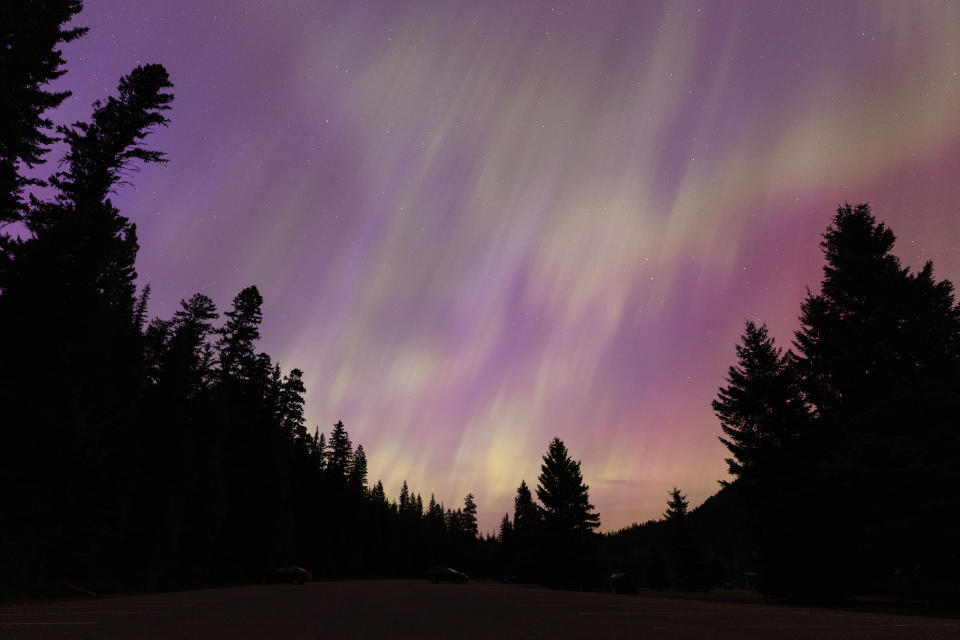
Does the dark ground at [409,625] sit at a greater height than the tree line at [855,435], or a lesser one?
lesser

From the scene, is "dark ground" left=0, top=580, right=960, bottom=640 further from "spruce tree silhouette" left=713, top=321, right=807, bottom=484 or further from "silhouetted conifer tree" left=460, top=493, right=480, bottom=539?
"silhouetted conifer tree" left=460, top=493, right=480, bottom=539

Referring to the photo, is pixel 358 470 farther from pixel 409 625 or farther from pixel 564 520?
pixel 409 625

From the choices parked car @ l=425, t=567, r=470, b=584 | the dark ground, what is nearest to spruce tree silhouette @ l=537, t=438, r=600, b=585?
parked car @ l=425, t=567, r=470, b=584

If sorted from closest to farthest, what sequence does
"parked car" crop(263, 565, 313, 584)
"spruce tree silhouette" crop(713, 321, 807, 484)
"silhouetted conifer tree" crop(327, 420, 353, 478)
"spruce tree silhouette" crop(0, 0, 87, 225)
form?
"spruce tree silhouette" crop(0, 0, 87, 225) < "spruce tree silhouette" crop(713, 321, 807, 484) < "parked car" crop(263, 565, 313, 584) < "silhouetted conifer tree" crop(327, 420, 353, 478)

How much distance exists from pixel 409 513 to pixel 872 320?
13855 centimetres

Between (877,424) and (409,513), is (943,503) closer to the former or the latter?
(877,424)

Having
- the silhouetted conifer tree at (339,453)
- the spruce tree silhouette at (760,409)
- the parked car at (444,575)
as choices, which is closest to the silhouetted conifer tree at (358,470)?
the silhouetted conifer tree at (339,453)

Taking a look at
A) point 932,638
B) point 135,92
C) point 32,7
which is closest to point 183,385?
point 135,92

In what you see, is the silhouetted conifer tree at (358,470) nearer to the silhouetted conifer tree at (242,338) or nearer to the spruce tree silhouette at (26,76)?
the silhouetted conifer tree at (242,338)

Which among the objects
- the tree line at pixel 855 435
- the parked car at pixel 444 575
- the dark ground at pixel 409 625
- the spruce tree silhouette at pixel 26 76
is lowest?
the parked car at pixel 444 575

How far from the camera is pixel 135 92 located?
3030cm

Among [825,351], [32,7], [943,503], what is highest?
[32,7]

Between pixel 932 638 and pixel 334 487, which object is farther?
pixel 334 487

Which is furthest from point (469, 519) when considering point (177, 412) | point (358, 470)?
point (177, 412)
